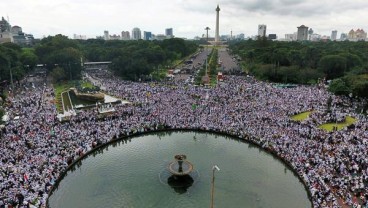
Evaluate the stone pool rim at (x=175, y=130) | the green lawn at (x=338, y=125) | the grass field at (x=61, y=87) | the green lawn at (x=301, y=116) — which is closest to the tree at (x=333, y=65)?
the green lawn at (x=301, y=116)

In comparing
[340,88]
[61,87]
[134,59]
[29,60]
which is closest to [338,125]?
[340,88]

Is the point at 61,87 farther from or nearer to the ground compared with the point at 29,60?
nearer to the ground

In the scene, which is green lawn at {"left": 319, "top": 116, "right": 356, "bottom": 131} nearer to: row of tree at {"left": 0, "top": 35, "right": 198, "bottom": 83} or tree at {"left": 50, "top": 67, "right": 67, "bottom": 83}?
row of tree at {"left": 0, "top": 35, "right": 198, "bottom": 83}

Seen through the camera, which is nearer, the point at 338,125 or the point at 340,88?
the point at 338,125

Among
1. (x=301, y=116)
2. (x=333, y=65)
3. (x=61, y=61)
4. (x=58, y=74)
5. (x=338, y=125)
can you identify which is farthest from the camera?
(x=333, y=65)

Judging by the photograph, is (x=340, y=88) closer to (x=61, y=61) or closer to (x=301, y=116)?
(x=301, y=116)

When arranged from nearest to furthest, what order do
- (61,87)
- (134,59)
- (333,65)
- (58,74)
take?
(61,87)
(58,74)
(333,65)
(134,59)

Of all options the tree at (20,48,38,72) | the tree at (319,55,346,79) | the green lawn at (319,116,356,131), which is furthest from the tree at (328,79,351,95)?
the tree at (20,48,38,72)

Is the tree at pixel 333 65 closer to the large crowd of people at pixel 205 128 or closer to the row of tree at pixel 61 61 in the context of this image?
the large crowd of people at pixel 205 128

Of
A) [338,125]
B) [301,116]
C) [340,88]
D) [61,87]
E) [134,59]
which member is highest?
[134,59]
